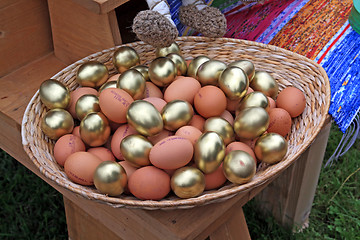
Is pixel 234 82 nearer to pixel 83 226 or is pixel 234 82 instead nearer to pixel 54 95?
pixel 54 95

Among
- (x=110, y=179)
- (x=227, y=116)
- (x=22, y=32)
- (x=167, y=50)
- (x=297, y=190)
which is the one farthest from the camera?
(x=297, y=190)

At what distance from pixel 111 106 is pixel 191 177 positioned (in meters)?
0.24

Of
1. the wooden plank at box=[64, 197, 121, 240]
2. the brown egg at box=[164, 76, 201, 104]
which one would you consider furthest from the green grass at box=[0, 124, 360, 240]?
the brown egg at box=[164, 76, 201, 104]

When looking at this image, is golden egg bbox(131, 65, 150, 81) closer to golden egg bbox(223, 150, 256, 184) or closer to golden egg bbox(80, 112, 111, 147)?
golden egg bbox(80, 112, 111, 147)

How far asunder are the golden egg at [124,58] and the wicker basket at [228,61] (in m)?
0.05

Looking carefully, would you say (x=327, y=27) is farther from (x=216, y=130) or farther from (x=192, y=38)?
(x=216, y=130)

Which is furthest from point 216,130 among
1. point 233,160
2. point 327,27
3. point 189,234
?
point 327,27

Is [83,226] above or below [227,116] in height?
below

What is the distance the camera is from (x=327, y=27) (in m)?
1.27

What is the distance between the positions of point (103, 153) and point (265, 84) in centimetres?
42

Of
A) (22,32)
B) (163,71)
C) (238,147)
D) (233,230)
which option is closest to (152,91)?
(163,71)

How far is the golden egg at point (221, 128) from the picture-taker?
0.88 meters

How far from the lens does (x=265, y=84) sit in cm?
102

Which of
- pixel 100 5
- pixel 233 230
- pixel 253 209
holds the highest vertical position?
pixel 100 5
